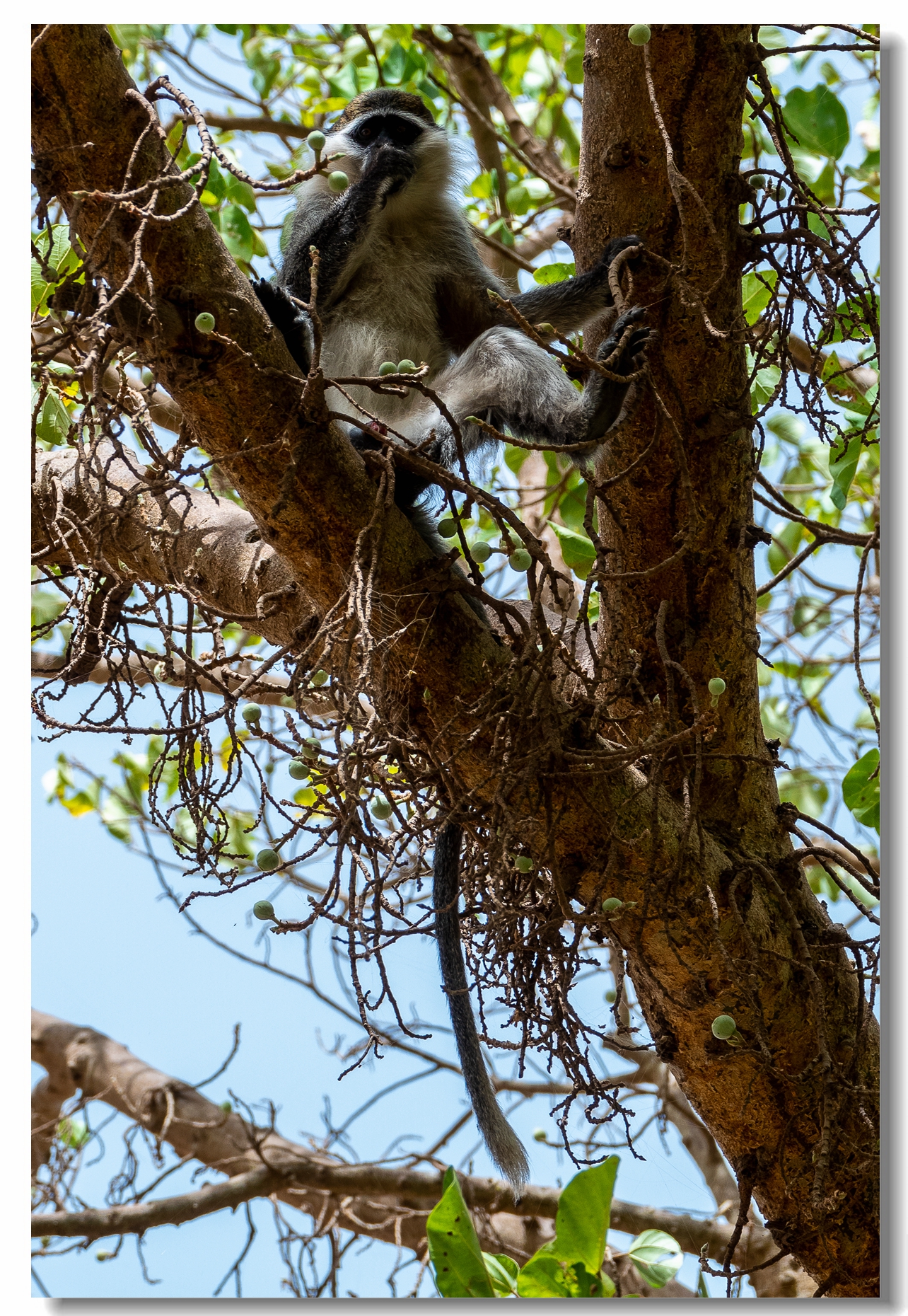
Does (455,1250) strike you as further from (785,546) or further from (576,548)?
(785,546)

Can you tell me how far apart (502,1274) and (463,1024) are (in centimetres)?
32

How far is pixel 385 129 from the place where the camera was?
2.20 m

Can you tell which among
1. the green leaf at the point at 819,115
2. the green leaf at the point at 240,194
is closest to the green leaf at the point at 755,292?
the green leaf at the point at 819,115

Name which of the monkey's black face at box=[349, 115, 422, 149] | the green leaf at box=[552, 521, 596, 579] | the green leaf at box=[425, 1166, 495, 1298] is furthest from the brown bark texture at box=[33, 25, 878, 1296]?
the monkey's black face at box=[349, 115, 422, 149]

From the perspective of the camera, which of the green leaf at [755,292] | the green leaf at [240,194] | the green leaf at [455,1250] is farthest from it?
the green leaf at [240,194]

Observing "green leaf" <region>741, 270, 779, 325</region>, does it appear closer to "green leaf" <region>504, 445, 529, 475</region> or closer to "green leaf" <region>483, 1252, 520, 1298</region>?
"green leaf" <region>504, 445, 529, 475</region>

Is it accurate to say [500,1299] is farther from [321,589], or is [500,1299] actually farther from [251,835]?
[251,835]

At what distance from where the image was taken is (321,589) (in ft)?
4.75

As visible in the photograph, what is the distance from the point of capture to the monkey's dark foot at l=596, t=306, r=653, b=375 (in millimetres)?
1577

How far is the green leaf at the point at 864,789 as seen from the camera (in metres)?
1.64

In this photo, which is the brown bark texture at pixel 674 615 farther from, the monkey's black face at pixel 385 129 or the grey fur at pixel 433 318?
the monkey's black face at pixel 385 129

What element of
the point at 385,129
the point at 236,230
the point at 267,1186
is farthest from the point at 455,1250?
the point at 385,129

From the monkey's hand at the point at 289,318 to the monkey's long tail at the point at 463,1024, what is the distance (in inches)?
25.6
